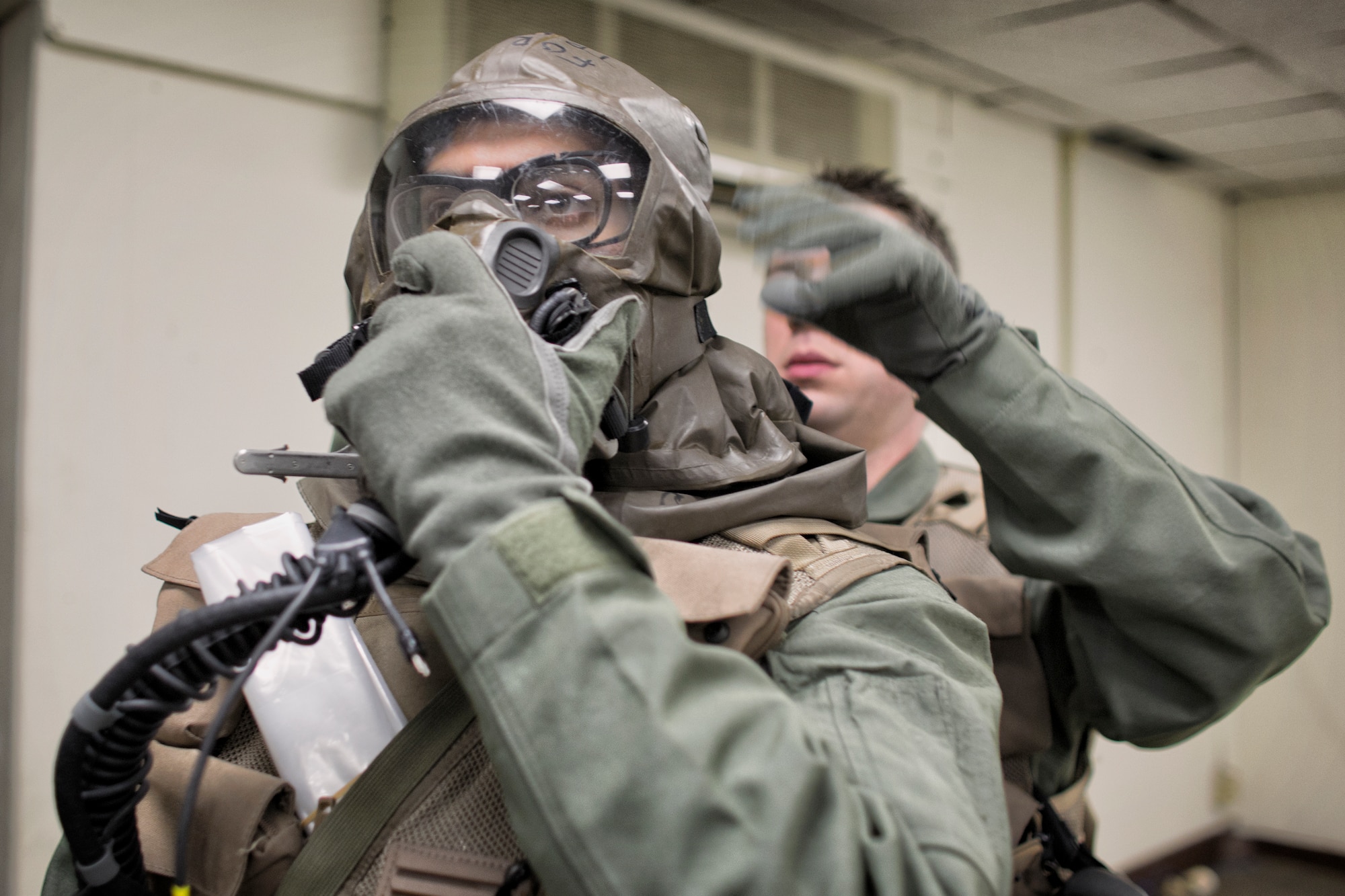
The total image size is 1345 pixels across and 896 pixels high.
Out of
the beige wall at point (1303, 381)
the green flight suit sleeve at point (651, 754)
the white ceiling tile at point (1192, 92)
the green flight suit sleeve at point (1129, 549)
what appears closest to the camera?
the green flight suit sleeve at point (651, 754)

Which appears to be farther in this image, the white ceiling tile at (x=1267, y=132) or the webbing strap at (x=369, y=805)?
the white ceiling tile at (x=1267, y=132)

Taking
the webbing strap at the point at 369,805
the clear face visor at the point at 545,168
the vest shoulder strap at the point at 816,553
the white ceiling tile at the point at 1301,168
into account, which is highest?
the white ceiling tile at the point at 1301,168

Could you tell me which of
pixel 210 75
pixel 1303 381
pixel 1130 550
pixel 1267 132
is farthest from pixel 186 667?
pixel 1303 381

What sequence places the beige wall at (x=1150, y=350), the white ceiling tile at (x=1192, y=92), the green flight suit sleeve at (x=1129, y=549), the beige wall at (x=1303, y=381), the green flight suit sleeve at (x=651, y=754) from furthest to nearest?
the beige wall at (x=1150, y=350) < the beige wall at (x=1303, y=381) < the white ceiling tile at (x=1192, y=92) < the green flight suit sleeve at (x=1129, y=549) < the green flight suit sleeve at (x=651, y=754)

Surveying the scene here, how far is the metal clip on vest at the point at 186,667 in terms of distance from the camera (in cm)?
65

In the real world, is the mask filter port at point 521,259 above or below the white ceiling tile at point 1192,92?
below

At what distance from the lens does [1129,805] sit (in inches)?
135

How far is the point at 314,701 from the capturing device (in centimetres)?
85

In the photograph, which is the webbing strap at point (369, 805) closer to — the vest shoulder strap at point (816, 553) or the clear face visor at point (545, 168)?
the vest shoulder strap at point (816, 553)

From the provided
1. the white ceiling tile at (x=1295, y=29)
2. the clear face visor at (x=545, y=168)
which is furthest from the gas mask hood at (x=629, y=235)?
the white ceiling tile at (x=1295, y=29)

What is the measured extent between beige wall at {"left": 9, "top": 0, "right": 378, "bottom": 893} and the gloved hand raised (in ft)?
2.83

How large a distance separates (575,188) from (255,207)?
90 centimetres

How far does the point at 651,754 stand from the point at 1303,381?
177 cm

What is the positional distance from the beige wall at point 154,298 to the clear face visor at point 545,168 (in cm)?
66
